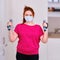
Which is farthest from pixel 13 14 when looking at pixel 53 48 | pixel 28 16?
pixel 28 16

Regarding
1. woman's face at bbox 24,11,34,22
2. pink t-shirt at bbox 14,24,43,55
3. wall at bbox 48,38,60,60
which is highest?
woman's face at bbox 24,11,34,22

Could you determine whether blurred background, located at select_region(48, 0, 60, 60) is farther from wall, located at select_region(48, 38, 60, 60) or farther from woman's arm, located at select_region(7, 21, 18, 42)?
woman's arm, located at select_region(7, 21, 18, 42)

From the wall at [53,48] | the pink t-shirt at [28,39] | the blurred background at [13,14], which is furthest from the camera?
the wall at [53,48]

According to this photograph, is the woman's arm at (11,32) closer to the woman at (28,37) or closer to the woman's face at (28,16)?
the woman at (28,37)

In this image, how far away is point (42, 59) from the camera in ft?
6.97

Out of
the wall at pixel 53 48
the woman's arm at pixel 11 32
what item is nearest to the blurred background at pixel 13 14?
the wall at pixel 53 48

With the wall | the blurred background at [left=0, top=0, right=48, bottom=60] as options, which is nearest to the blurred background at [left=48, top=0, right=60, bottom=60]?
the wall

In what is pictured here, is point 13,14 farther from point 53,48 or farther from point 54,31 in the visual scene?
point 54,31

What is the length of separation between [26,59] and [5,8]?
3.00 ft

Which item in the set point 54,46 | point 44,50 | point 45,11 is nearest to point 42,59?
point 44,50

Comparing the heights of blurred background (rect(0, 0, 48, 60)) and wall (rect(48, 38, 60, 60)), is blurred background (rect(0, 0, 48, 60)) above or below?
above

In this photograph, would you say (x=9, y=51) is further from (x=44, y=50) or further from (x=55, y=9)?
(x=55, y=9)

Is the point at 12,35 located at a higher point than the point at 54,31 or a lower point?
higher

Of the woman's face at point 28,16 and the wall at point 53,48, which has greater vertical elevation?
the woman's face at point 28,16
